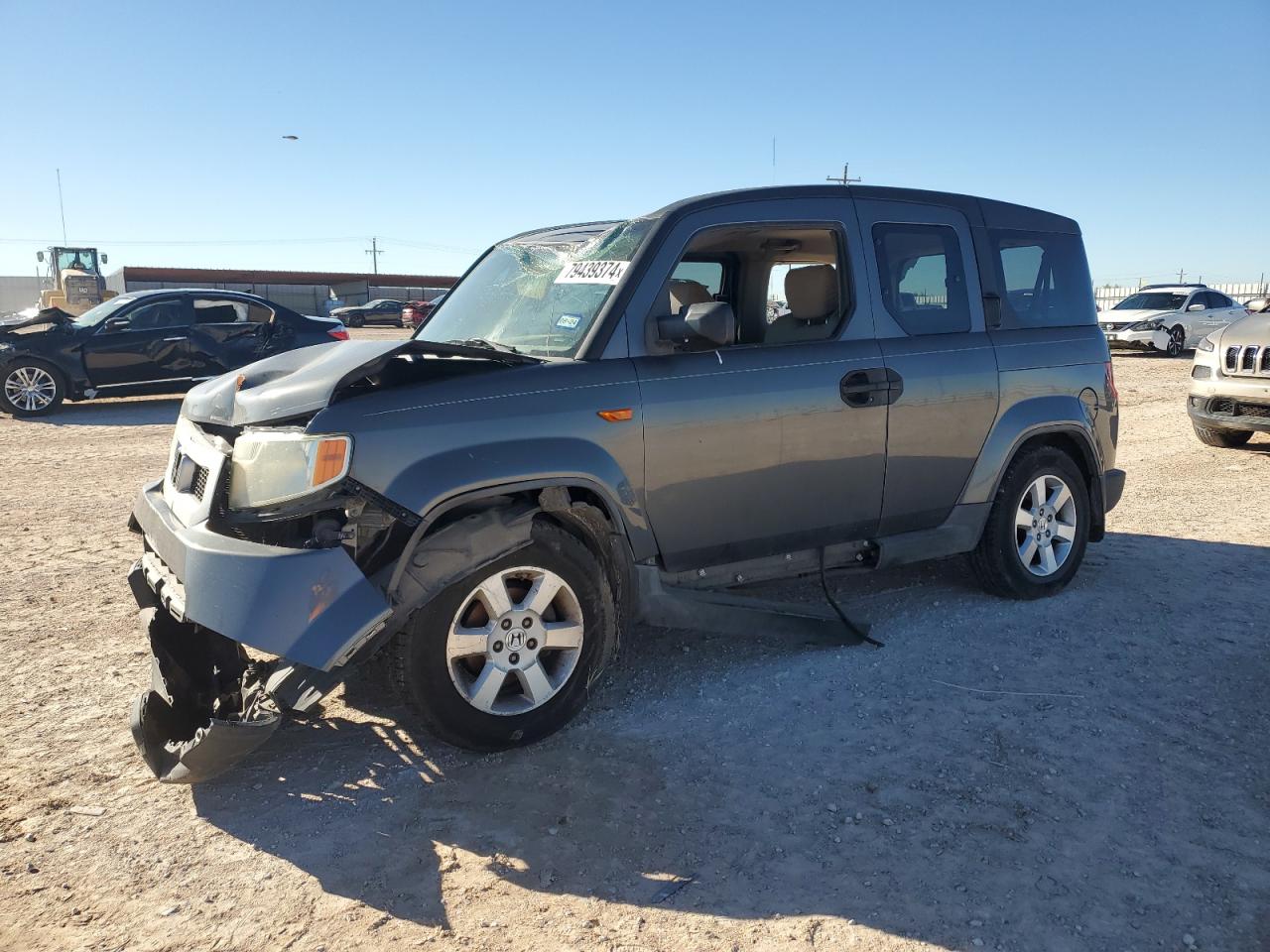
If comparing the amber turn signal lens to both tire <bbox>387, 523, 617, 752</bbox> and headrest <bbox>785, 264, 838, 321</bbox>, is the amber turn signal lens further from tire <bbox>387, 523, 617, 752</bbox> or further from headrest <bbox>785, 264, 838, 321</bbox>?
headrest <bbox>785, 264, 838, 321</bbox>

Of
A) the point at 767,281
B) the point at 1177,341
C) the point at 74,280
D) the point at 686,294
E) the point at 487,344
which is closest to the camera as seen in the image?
the point at 487,344

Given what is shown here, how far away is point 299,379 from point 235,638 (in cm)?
100

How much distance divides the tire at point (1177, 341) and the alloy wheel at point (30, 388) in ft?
72.6

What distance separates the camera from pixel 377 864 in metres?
2.87

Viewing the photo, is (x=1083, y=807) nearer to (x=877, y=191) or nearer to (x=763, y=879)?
A: (x=763, y=879)

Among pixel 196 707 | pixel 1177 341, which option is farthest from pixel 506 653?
pixel 1177 341

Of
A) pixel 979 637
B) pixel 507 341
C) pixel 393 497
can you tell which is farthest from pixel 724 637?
pixel 393 497

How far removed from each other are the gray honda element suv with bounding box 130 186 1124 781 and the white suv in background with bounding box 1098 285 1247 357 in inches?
747

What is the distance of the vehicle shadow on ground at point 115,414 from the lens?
41.3 ft

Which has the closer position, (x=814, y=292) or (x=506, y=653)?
(x=506, y=653)

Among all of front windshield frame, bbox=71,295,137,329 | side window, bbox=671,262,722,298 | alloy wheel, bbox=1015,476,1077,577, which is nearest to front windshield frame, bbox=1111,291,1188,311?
alloy wheel, bbox=1015,476,1077,577

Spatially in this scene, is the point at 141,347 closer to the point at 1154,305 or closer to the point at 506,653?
the point at 506,653

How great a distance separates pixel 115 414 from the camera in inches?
535

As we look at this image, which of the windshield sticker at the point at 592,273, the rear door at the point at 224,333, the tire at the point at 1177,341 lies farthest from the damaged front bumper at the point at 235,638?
the tire at the point at 1177,341
